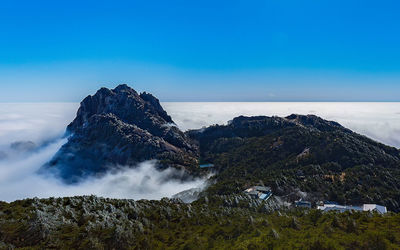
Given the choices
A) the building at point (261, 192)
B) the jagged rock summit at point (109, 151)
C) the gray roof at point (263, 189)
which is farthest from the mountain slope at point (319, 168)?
the jagged rock summit at point (109, 151)

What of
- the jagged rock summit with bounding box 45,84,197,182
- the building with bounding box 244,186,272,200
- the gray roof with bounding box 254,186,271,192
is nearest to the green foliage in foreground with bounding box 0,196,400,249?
the building with bounding box 244,186,272,200

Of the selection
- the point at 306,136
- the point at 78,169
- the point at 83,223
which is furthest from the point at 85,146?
the point at 83,223

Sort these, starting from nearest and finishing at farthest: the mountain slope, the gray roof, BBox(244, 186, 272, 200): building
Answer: BBox(244, 186, 272, 200): building, the mountain slope, the gray roof

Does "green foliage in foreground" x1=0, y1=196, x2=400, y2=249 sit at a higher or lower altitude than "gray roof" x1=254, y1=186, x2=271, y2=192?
higher

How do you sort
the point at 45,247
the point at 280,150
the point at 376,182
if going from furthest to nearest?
1. the point at 280,150
2. the point at 376,182
3. the point at 45,247

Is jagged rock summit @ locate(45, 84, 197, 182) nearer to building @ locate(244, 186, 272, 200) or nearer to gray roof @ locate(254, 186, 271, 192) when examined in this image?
gray roof @ locate(254, 186, 271, 192)

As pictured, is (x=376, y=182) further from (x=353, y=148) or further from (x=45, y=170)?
(x=45, y=170)

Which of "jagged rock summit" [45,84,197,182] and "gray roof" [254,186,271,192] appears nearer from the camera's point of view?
"gray roof" [254,186,271,192]

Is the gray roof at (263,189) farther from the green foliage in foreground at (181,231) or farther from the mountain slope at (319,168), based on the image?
the green foliage in foreground at (181,231)
